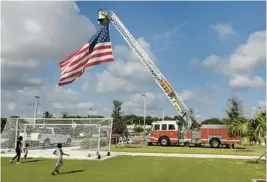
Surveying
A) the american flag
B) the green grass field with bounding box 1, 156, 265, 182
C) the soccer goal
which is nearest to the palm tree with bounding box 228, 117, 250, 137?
the green grass field with bounding box 1, 156, 265, 182

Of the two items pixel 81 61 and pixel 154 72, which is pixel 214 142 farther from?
pixel 81 61

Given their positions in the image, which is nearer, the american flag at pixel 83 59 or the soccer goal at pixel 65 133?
the american flag at pixel 83 59

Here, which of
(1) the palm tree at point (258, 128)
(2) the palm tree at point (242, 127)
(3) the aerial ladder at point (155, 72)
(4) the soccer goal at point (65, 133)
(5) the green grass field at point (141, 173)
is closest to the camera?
(5) the green grass field at point (141, 173)

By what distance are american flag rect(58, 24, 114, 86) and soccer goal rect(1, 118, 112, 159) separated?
16.4 ft

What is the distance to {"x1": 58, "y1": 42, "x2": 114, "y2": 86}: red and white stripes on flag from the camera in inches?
869

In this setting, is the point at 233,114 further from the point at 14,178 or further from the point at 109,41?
the point at 14,178

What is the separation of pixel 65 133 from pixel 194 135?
14.4 m

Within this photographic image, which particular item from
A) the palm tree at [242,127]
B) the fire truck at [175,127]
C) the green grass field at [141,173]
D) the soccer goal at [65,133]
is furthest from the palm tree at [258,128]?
the fire truck at [175,127]

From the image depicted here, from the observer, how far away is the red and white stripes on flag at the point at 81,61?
22078 mm

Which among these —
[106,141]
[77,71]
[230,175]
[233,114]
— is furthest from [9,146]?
[233,114]

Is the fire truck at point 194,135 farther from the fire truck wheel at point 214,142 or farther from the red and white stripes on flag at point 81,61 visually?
the red and white stripes on flag at point 81,61

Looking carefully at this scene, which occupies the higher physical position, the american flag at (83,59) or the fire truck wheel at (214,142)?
the american flag at (83,59)

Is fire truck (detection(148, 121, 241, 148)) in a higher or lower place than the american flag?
lower

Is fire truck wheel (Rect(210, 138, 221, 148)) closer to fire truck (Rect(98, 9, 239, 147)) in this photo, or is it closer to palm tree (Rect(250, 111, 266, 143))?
fire truck (Rect(98, 9, 239, 147))
